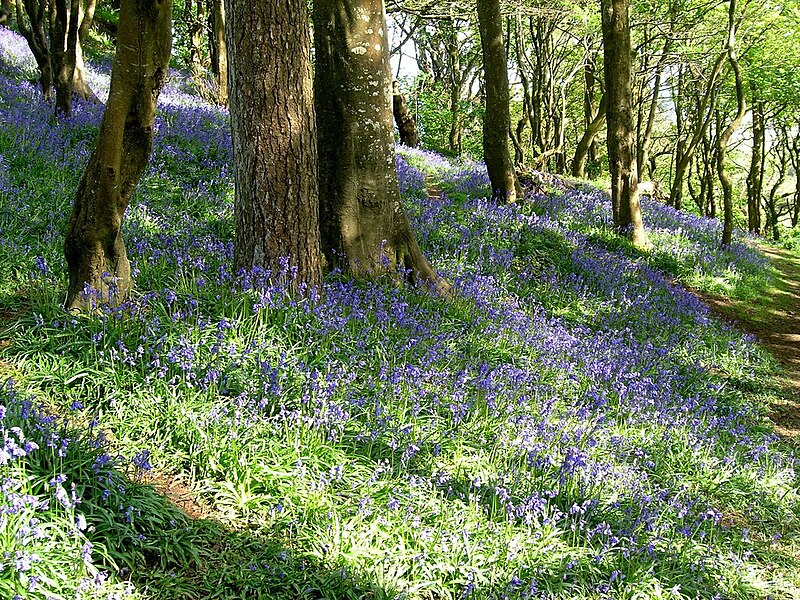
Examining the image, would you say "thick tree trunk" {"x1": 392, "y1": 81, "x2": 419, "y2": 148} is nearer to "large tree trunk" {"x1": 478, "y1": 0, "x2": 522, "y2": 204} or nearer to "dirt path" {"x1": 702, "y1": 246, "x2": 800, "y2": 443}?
"large tree trunk" {"x1": 478, "y1": 0, "x2": 522, "y2": 204}

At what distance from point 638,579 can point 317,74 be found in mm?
Answer: 5311

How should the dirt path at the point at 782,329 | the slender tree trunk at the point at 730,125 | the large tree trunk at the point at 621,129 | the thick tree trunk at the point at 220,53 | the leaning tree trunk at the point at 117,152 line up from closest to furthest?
the leaning tree trunk at the point at 117,152
the dirt path at the point at 782,329
the large tree trunk at the point at 621,129
the slender tree trunk at the point at 730,125
the thick tree trunk at the point at 220,53

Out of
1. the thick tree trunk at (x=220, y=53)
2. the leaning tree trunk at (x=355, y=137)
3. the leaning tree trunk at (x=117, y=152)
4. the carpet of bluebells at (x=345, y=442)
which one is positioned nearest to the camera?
the carpet of bluebells at (x=345, y=442)

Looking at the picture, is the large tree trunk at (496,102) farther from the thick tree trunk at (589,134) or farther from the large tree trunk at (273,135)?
the thick tree trunk at (589,134)

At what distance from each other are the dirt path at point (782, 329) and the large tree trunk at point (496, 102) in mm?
4059

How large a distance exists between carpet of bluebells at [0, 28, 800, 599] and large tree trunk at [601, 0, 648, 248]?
4843 millimetres

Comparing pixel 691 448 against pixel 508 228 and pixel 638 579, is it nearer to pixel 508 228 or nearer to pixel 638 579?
pixel 638 579

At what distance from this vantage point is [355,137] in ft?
21.7

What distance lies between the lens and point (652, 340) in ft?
26.2

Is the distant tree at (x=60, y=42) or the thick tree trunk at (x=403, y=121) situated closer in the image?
the distant tree at (x=60, y=42)

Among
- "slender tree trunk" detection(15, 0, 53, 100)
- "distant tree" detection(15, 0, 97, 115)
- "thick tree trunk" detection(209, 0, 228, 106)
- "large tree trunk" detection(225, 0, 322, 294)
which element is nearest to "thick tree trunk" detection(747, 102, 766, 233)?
"thick tree trunk" detection(209, 0, 228, 106)

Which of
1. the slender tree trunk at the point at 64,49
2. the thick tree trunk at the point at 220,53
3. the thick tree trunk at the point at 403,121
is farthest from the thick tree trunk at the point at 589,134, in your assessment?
the slender tree trunk at the point at 64,49

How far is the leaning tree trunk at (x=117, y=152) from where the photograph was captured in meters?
4.65

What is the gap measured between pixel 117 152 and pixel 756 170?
3315 centimetres
